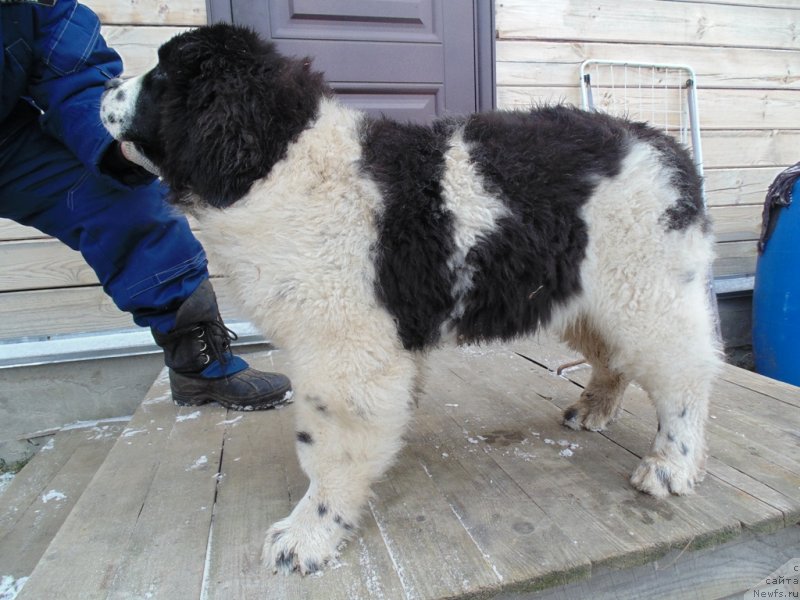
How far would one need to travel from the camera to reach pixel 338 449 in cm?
162

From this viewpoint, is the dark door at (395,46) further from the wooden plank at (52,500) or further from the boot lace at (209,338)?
the wooden plank at (52,500)

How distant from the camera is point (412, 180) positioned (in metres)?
1.62

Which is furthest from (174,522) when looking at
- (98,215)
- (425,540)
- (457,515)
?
(98,215)

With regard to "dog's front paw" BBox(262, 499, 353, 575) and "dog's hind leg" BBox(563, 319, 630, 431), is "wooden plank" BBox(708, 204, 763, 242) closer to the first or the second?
"dog's hind leg" BBox(563, 319, 630, 431)

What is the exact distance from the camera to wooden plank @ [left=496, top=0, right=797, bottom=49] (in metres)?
3.92

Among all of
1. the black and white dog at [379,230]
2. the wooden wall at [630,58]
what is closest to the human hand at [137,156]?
the black and white dog at [379,230]

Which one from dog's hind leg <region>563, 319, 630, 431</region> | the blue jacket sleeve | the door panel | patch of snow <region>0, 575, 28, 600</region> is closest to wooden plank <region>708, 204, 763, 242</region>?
the door panel

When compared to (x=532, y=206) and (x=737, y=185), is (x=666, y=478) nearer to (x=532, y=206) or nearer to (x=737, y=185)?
(x=532, y=206)

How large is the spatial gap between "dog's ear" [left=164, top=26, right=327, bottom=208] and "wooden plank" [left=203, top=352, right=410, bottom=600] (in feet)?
3.52

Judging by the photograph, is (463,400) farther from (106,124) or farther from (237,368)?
(106,124)

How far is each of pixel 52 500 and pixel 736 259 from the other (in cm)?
541

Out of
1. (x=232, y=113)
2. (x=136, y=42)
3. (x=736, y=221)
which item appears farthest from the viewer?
(x=736, y=221)

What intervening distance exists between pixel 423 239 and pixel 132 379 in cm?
285

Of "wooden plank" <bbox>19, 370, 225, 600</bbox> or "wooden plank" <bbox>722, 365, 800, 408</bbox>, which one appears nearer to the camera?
"wooden plank" <bbox>19, 370, 225, 600</bbox>
